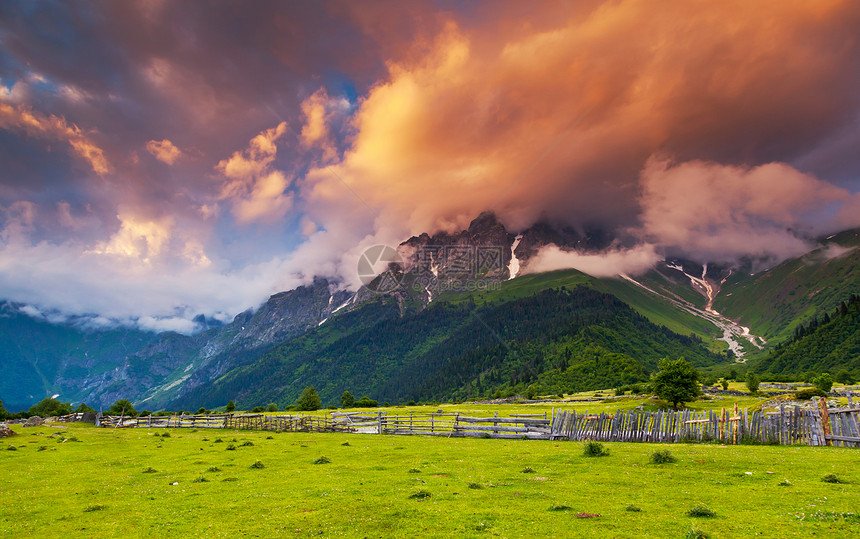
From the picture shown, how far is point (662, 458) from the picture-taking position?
21.7 m

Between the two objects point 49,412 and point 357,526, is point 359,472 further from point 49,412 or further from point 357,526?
point 49,412

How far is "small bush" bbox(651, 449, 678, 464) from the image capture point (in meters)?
21.7

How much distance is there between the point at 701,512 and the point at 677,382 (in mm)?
68009

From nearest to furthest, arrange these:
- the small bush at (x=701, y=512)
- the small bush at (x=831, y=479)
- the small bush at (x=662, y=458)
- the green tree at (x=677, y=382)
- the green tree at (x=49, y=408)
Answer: the small bush at (x=701, y=512), the small bush at (x=831, y=479), the small bush at (x=662, y=458), the green tree at (x=677, y=382), the green tree at (x=49, y=408)

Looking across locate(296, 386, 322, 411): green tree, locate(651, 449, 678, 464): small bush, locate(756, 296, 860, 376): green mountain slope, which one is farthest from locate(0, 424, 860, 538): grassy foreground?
locate(756, 296, 860, 376): green mountain slope

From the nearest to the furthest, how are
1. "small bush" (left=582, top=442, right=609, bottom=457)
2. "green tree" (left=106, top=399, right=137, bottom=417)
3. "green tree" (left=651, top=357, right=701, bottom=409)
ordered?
"small bush" (left=582, top=442, right=609, bottom=457)
"green tree" (left=651, top=357, right=701, bottom=409)
"green tree" (left=106, top=399, right=137, bottom=417)

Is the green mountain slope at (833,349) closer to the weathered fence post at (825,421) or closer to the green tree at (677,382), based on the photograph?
the green tree at (677,382)

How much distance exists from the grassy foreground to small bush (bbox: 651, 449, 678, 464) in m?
0.55

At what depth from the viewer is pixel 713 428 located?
30422 millimetres

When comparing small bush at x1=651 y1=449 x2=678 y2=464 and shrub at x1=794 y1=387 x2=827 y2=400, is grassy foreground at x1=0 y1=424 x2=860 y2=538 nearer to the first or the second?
small bush at x1=651 y1=449 x2=678 y2=464

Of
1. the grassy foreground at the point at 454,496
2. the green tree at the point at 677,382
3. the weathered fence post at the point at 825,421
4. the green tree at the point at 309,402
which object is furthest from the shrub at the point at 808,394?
the green tree at the point at 309,402

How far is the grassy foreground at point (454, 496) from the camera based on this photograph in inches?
507

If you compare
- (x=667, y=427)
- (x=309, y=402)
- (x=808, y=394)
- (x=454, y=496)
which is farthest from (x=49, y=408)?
(x=808, y=394)

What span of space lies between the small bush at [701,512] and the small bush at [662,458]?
939cm
